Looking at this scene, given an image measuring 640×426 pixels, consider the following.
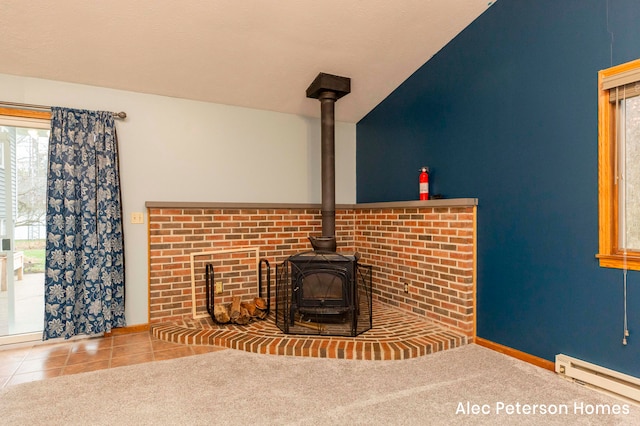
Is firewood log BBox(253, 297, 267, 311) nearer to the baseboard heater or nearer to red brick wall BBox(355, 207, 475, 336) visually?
red brick wall BBox(355, 207, 475, 336)

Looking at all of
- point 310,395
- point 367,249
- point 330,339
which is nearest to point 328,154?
point 367,249

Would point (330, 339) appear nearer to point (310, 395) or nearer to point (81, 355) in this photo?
point (310, 395)

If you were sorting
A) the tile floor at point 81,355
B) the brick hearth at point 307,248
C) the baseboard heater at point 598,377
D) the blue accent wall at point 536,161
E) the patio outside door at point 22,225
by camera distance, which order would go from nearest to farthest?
the baseboard heater at point 598,377
the blue accent wall at point 536,161
the tile floor at point 81,355
the brick hearth at point 307,248
the patio outside door at point 22,225

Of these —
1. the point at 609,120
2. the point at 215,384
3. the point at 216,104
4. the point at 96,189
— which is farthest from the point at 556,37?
the point at 96,189

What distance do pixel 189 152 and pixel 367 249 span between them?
221cm

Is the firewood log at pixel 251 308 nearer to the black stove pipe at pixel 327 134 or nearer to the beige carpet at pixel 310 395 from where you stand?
the beige carpet at pixel 310 395

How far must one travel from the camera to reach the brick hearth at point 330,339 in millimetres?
2693

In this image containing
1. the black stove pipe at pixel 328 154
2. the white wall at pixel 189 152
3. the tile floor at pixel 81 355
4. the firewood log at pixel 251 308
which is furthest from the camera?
the black stove pipe at pixel 328 154

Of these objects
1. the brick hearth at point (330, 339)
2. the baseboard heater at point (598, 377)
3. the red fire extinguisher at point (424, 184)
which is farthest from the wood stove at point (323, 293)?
the baseboard heater at point (598, 377)

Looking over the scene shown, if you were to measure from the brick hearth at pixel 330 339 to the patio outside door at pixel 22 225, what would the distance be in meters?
1.07

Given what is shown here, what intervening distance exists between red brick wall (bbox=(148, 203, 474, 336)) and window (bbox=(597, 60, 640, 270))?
96cm

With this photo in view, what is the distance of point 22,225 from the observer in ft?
10.0

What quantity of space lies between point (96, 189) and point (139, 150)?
1.69ft

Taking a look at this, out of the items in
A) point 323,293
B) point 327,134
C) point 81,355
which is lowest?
point 81,355
